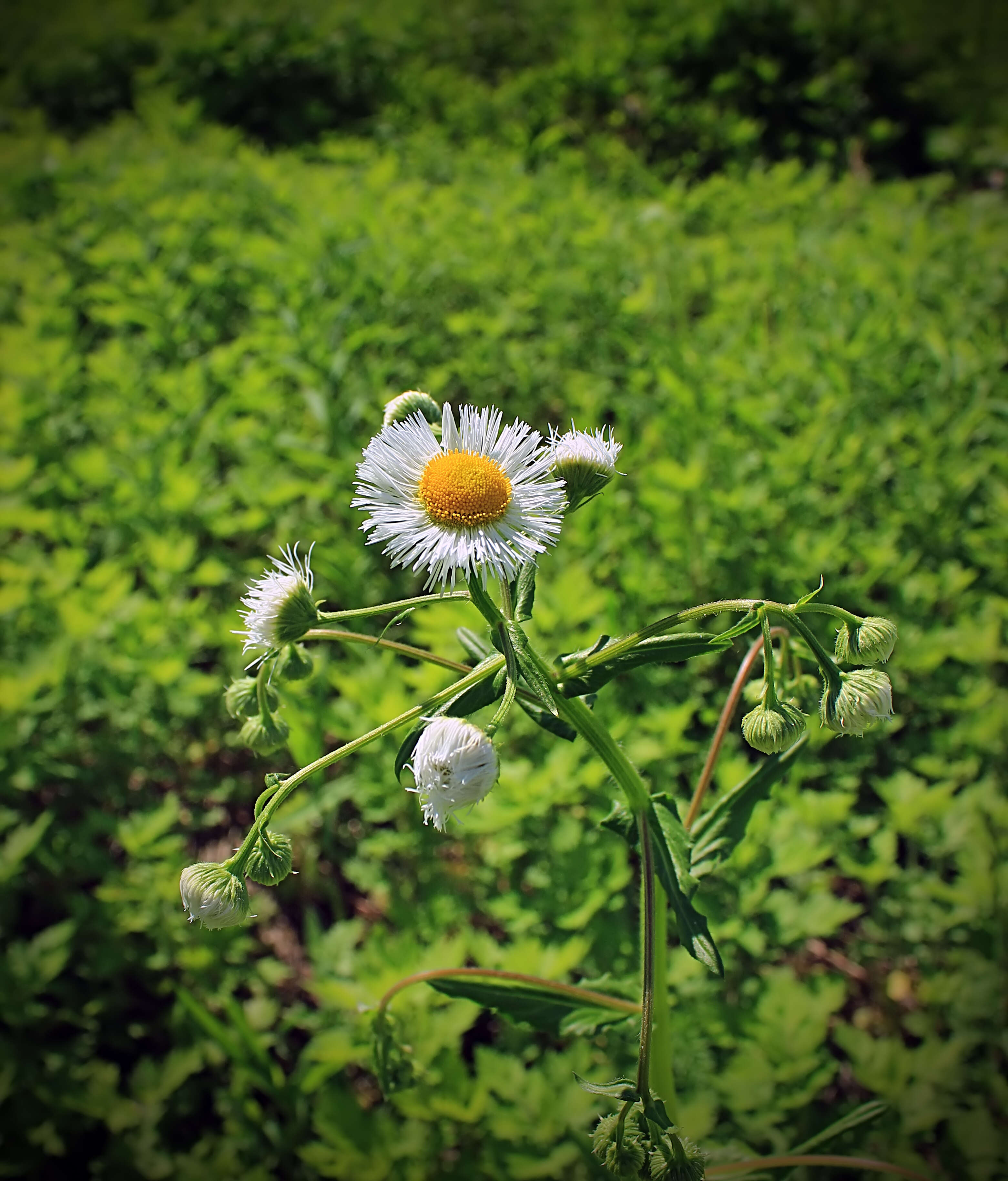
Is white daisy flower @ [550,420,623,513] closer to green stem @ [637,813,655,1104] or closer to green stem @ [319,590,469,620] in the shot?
green stem @ [319,590,469,620]

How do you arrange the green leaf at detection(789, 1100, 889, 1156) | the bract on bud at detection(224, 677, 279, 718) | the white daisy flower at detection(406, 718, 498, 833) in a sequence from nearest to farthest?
the white daisy flower at detection(406, 718, 498, 833) < the bract on bud at detection(224, 677, 279, 718) < the green leaf at detection(789, 1100, 889, 1156)

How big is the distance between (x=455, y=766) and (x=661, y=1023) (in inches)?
21.5

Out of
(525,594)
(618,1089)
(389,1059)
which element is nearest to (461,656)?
(389,1059)

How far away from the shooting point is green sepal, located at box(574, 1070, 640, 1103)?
34.4 inches

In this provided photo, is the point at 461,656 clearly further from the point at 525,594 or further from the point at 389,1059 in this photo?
the point at 525,594

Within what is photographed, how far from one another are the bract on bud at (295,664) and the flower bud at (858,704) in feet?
1.85

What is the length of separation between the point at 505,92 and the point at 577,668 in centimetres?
601

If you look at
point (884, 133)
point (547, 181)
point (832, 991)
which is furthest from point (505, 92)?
point (832, 991)

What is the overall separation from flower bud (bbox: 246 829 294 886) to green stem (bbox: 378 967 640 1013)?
285mm

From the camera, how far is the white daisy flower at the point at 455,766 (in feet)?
2.59

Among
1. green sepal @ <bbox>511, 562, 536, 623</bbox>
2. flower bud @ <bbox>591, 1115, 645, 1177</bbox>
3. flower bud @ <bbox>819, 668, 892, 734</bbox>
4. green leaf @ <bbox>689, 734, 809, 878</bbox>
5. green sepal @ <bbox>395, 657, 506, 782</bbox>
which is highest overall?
green sepal @ <bbox>511, 562, 536, 623</bbox>

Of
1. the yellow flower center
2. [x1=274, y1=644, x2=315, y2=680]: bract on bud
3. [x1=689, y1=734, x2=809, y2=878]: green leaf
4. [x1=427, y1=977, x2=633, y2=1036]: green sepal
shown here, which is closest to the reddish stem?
[x1=689, y1=734, x2=809, y2=878]: green leaf

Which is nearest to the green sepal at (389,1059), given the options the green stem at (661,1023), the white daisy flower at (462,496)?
the green stem at (661,1023)

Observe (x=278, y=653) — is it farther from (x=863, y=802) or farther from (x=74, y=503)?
(x=74, y=503)
